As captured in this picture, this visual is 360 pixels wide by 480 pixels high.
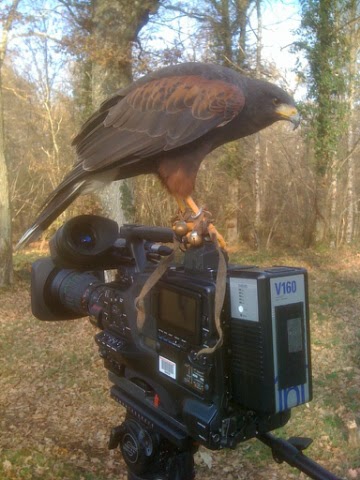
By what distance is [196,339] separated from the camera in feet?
4.15

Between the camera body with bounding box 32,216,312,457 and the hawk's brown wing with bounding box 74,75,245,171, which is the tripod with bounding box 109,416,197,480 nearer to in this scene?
the camera body with bounding box 32,216,312,457

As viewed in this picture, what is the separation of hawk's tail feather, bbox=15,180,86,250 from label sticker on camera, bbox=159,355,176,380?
756 mm

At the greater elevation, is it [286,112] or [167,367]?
[286,112]

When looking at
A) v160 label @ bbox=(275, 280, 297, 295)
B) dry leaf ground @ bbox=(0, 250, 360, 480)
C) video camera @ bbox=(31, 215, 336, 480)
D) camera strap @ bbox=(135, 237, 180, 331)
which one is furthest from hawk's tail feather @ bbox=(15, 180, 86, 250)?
dry leaf ground @ bbox=(0, 250, 360, 480)

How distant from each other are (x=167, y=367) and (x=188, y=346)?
0.15 m

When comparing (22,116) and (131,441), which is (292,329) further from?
(22,116)

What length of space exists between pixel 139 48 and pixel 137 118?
5.27m

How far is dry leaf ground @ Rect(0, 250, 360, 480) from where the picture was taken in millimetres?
3203

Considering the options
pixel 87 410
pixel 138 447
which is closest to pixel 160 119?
pixel 138 447

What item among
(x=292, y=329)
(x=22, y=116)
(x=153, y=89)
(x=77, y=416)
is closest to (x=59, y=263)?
(x=153, y=89)

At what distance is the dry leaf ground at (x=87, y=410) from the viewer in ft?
10.5

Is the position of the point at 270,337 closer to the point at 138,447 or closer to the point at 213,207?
the point at 138,447

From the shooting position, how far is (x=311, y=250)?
39.5ft

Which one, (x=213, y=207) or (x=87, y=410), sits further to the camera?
(x=213, y=207)
